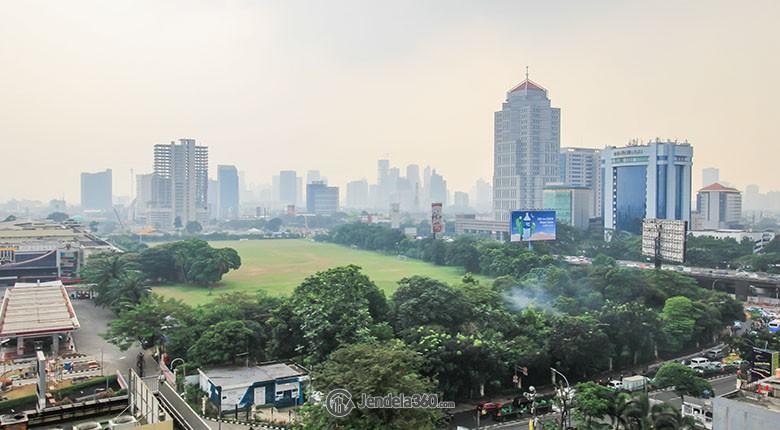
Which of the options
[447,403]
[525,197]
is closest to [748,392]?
[447,403]

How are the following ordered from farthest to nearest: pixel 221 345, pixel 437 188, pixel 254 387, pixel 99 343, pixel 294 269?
pixel 437 188 → pixel 294 269 → pixel 99 343 → pixel 221 345 → pixel 254 387

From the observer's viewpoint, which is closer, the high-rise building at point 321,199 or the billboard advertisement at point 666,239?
the billboard advertisement at point 666,239

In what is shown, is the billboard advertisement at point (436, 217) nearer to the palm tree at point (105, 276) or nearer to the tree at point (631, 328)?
the palm tree at point (105, 276)

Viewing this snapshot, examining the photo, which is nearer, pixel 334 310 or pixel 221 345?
pixel 221 345

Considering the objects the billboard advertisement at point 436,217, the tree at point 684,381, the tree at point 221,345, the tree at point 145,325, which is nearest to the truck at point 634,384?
the tree at point 684,381

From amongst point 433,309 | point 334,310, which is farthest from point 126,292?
point 433,309

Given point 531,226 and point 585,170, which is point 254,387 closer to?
point 531,226
